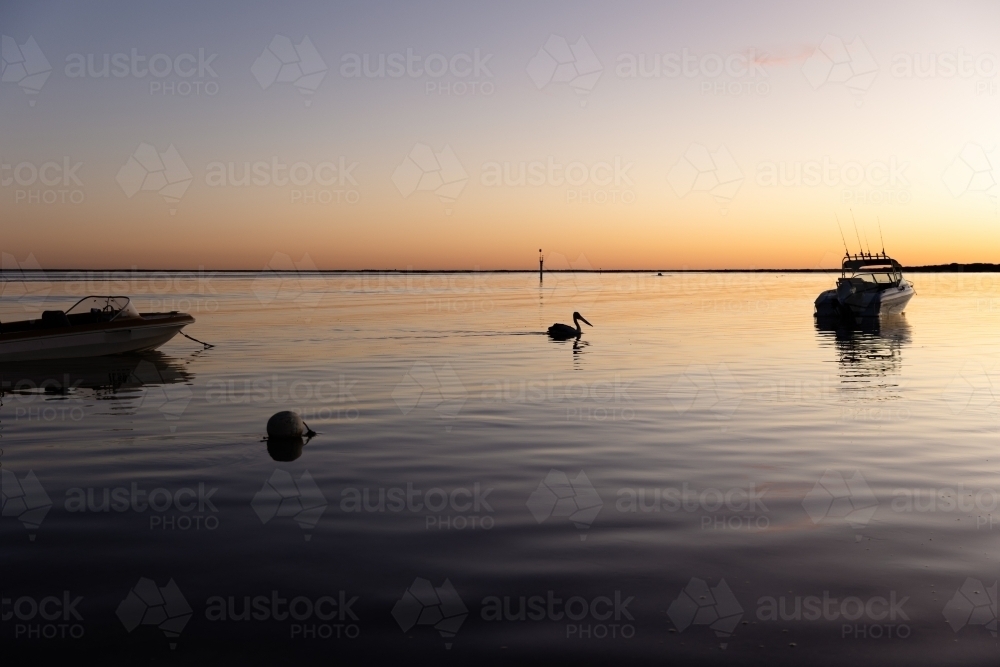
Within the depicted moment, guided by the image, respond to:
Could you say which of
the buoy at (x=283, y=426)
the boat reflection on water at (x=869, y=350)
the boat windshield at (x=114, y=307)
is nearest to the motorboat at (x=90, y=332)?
the boat windshield at (x=114, y=307)

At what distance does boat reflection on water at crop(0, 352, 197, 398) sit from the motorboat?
0.39m

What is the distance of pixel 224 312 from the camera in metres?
57.3

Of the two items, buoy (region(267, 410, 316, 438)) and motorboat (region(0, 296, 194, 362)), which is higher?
motorboat (region(0, 296, 194, 362))

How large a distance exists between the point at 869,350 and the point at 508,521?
25365 mm

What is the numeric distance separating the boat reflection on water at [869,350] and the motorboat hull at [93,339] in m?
22.8

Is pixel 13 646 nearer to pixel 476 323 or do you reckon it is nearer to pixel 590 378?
pixel 590 378

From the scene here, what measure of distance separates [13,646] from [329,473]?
18.9ft

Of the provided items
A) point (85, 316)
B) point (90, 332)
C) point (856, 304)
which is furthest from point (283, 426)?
point (856, 304)

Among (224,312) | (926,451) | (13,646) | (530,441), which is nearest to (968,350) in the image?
(926,451)

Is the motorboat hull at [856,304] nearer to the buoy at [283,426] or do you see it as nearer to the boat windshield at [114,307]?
the boat windshield at [114,307]

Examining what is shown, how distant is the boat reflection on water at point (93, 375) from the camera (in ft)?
71.6

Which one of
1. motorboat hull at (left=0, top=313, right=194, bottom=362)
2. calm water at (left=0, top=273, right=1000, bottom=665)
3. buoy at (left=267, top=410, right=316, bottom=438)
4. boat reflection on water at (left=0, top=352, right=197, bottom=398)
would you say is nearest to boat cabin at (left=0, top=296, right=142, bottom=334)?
motorboat hull at (left=0, top=313, right=194, bottom=362)

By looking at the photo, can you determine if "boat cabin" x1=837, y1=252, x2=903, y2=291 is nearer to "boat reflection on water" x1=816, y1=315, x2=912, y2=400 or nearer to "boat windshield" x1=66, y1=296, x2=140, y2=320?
"boat reflection on water" x1=816, y1=315, x2=912, y2=400

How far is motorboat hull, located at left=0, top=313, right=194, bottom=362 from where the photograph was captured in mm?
27094
